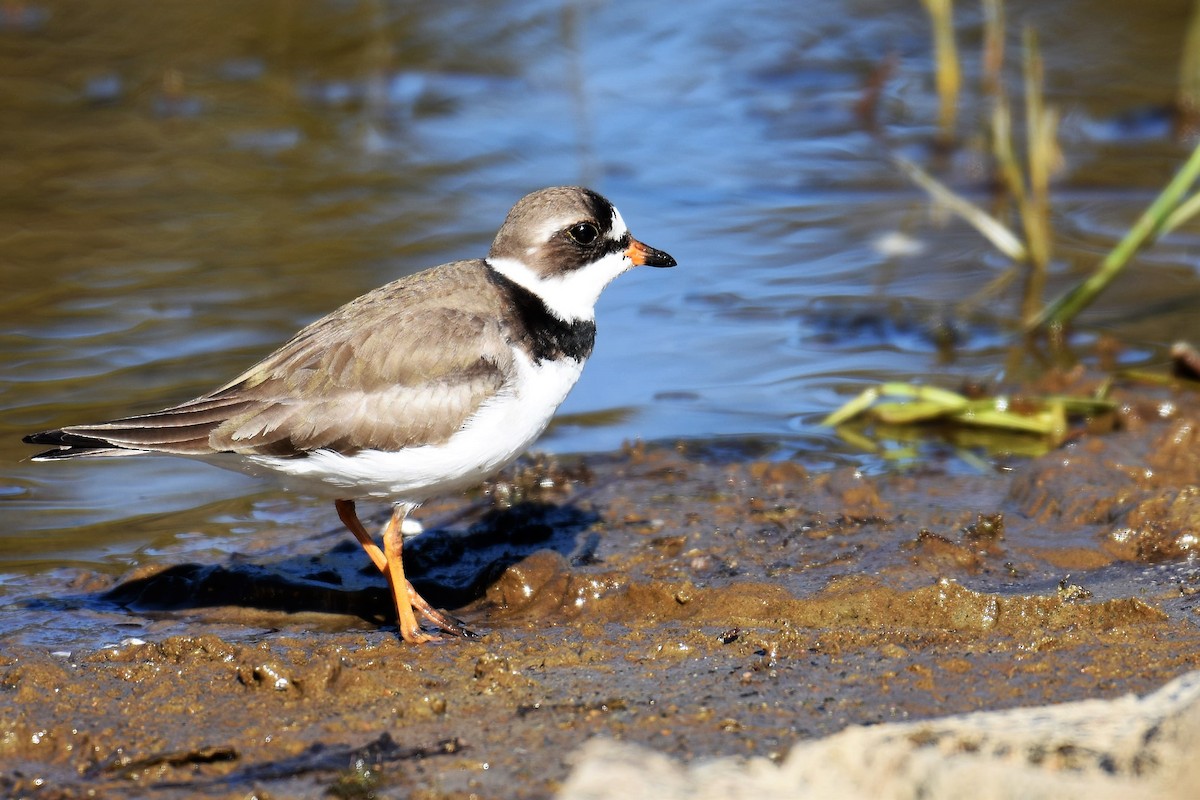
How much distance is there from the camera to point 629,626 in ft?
16.9

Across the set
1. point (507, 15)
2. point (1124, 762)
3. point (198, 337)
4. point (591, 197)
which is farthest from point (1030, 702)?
point (507, 15)

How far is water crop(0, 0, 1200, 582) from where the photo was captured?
760 cm

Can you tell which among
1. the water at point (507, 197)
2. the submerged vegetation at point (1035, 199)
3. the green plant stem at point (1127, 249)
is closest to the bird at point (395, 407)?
the water at point (507, 197)

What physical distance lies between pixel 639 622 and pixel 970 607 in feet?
4.07

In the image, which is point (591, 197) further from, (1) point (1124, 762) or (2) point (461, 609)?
(1) point (1124, 762)

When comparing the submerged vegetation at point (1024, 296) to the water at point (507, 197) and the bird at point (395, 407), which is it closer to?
the water at point (507, 197)

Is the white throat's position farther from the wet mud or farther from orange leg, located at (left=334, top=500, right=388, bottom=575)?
orange leg, located at (left=334, top=500, right=388, bottom=575)

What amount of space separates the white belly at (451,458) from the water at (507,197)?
1.27 metres

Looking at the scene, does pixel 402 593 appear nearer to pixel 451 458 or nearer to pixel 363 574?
pixel 451 458

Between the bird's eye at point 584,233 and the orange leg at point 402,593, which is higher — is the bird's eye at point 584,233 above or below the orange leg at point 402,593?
above

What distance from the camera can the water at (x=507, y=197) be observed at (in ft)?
24.9

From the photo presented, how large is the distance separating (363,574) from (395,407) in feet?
3.73

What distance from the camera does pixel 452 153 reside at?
1133 cm

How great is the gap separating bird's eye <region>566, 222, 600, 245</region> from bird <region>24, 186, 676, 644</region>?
384 millimetres
